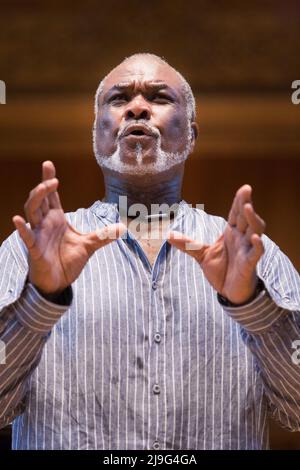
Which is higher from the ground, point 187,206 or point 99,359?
point 187,206

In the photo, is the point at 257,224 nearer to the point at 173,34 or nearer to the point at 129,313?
the point at 129,313

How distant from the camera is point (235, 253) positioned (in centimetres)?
116

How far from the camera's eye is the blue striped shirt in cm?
123

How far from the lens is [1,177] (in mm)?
2787

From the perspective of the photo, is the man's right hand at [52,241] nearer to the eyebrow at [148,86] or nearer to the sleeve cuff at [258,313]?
the sleeve cuff at [258,313]

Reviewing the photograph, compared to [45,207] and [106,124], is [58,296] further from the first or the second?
[106,124]

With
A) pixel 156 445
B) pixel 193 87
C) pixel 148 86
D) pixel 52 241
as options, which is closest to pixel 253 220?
pixel 52 241

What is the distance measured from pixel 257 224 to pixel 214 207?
1.70 metres

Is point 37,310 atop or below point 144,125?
below

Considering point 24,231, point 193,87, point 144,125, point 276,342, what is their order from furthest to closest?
point 193,87
point 144,125
point 276,342
point 24,231

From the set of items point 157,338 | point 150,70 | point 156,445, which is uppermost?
point 150,70

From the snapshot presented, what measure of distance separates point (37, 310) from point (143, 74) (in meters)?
0.52
